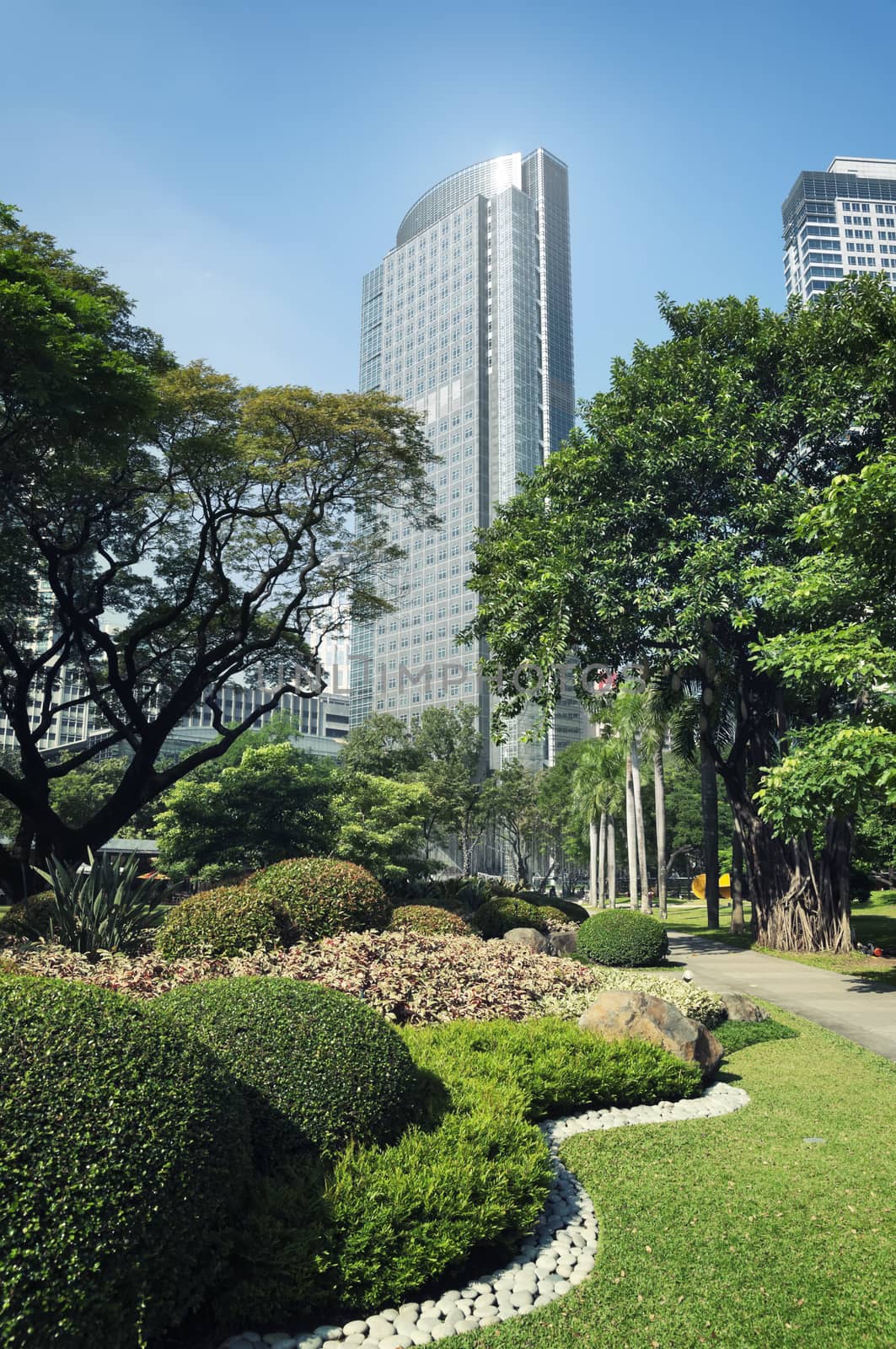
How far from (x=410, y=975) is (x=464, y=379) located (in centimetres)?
13516

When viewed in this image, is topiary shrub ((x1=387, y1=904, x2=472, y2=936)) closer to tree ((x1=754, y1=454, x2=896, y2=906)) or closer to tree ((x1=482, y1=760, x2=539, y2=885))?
tree ((x1=754, y1=454, x2=896, y2=906))

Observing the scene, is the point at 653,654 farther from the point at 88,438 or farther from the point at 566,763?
the point at 566,763

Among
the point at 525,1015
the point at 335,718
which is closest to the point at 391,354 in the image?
the point at 335,718

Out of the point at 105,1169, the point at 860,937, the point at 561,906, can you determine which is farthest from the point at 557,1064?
the point at 860,937

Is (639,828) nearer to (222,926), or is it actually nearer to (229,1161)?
(222,926)

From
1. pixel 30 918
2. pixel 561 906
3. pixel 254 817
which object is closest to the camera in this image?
pixel 30 918

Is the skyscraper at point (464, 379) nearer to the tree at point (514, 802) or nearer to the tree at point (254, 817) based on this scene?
the tree at point (514, 802)

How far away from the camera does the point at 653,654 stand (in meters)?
22.8

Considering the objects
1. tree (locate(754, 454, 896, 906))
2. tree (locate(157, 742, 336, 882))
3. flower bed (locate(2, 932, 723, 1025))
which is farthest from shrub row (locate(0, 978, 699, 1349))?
tree (locate(157, 742, 336, 882))

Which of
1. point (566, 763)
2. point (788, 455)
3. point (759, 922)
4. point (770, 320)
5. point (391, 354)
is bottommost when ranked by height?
point (759, 922)

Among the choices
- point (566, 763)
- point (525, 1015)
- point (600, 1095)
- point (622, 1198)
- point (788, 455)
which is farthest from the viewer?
point (566, 763)

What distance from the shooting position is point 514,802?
6272 centimetres

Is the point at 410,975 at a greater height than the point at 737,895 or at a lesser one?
greater

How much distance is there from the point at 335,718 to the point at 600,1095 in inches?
6523
